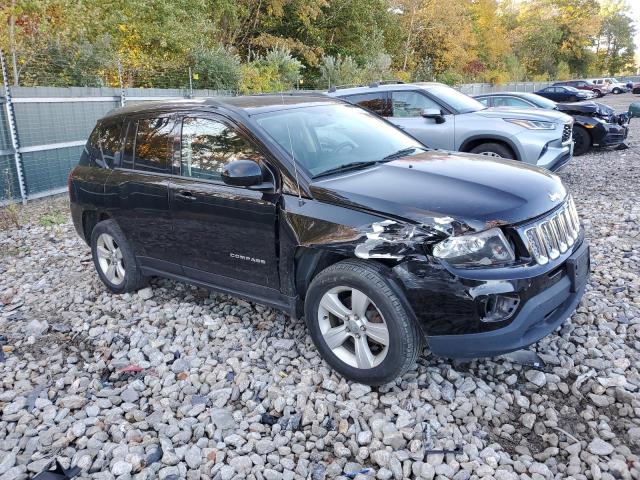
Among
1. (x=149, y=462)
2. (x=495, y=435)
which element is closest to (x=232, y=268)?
(x=149, y=462)

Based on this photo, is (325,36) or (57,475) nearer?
(57,475)

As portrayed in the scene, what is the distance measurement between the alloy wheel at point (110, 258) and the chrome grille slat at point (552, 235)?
11.5ft

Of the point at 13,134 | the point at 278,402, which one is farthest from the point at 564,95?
the point at 278,402

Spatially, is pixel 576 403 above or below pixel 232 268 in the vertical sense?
below

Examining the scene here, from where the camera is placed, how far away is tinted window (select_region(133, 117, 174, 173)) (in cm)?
430

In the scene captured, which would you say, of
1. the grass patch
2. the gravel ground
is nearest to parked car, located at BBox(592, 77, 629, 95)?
the grass patch

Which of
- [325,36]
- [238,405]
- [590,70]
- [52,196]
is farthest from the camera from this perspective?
[590,70]

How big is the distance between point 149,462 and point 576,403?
2.40 m

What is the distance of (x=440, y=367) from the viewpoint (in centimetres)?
348

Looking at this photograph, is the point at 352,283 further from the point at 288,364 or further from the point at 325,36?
the point at 325,36

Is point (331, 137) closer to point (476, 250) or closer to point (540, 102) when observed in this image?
point (476, 250)

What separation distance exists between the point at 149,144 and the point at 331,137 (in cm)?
155

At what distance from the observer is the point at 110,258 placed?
5039 millimetres

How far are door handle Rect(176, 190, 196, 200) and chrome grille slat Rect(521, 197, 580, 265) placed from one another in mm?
2324
